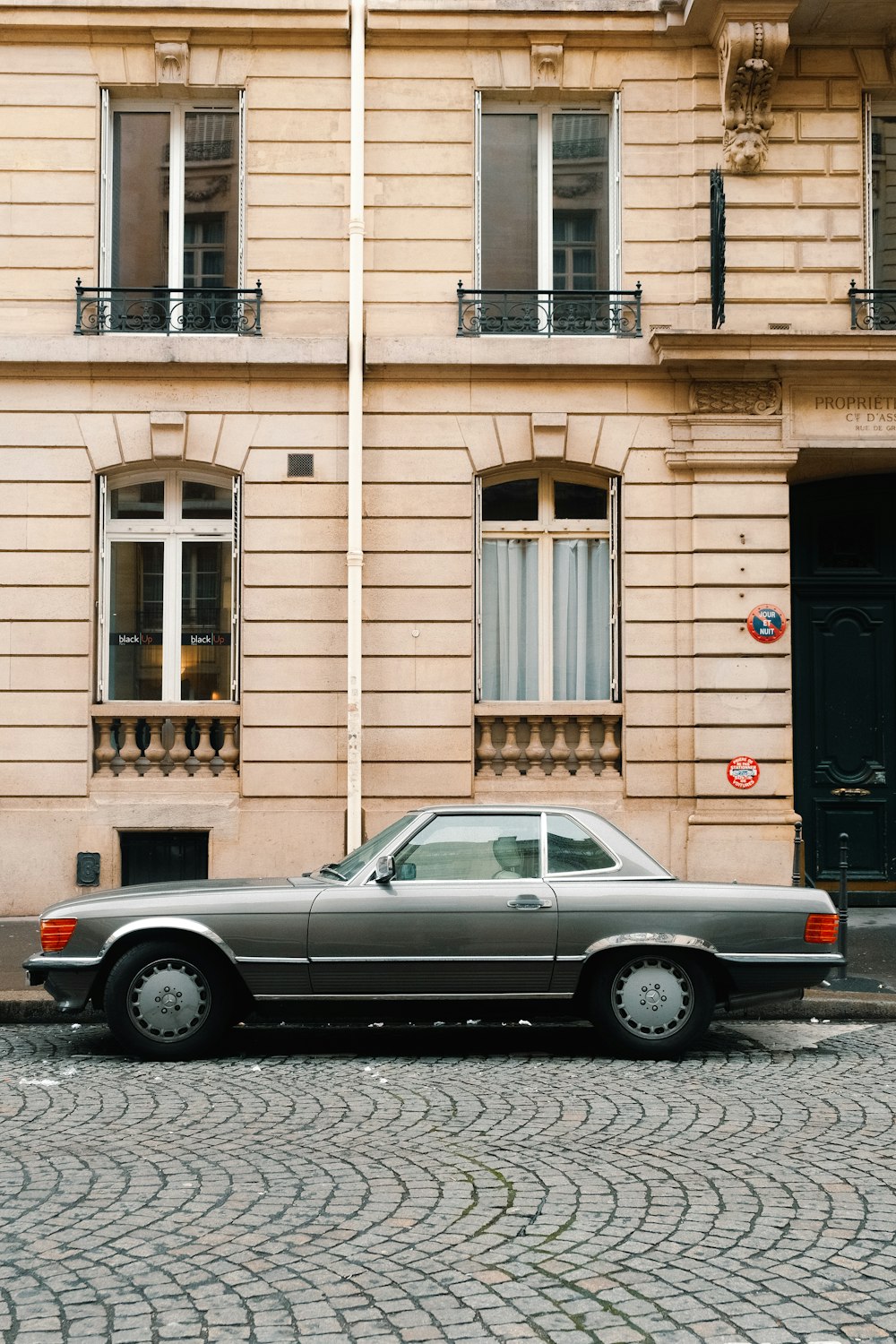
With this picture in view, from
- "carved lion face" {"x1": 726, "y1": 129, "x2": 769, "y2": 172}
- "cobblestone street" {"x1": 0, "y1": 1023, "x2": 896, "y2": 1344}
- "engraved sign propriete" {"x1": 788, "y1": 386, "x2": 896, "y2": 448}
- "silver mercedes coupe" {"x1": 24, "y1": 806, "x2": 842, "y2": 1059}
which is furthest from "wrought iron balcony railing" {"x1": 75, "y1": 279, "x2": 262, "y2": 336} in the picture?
"cobblestone street" {"x1": 0, "y1": 1023, "x2": 896, "y2": 1344}

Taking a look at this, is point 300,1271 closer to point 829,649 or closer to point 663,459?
point 663,459

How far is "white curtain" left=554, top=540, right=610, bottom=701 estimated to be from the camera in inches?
528

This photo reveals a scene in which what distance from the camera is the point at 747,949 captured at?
24.8ft

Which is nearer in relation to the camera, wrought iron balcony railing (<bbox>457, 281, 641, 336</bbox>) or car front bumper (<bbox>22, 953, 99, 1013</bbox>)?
car front bumper (<bbox>22, 953, 99, 1013</bbox>)

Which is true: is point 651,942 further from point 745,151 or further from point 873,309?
point 745,151

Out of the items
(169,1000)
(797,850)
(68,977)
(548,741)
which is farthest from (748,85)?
(68,977)

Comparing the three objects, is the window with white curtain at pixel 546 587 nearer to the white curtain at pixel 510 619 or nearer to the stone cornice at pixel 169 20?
the white curtain at pixel 510 619

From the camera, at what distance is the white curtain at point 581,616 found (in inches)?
528

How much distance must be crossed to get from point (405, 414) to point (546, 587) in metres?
2.16

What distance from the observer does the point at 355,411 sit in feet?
42.1

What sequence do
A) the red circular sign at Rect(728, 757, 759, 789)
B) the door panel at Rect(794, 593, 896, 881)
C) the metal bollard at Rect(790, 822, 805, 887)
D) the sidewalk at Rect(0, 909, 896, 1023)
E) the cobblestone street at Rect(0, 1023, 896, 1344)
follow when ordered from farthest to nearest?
the door panel at Rect(794, 593, 896, 881)
the red circular sign at Rect(728, 757, 759, 789)
the metal bollard at Rect(790, 822, 805, 887)
the sidewalk at Rect(0, 909, 896, 1023)
the cobblestone street at Rect(0, 1023, 896, 1344)

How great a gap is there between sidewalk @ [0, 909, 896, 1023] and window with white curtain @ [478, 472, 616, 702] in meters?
3.99

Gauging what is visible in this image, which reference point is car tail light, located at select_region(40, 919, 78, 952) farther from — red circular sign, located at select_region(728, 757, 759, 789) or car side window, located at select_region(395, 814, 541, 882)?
red circular sign, located at select_region(728, 757, 759, 789)

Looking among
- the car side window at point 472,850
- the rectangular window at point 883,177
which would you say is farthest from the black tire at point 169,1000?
the rectangular window at point 883,177
